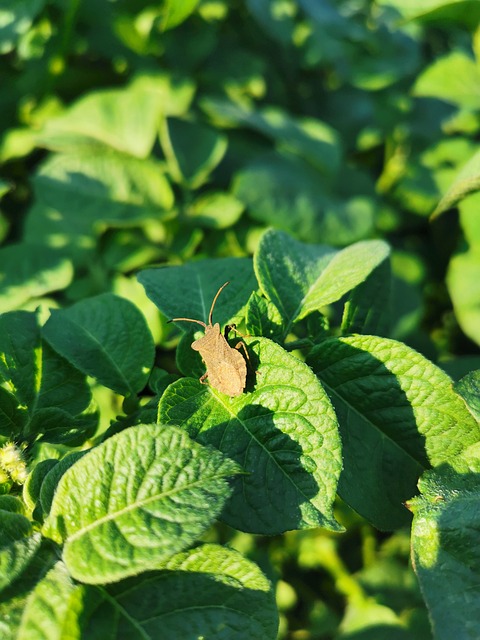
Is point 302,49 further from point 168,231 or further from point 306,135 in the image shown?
point 168,231

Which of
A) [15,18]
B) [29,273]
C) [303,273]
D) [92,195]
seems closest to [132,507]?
[303,273]

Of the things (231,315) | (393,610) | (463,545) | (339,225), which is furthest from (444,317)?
(463,545)

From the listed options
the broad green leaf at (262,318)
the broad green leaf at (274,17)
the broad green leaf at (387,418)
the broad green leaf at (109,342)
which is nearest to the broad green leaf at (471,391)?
the broad green leaf at (387,418)

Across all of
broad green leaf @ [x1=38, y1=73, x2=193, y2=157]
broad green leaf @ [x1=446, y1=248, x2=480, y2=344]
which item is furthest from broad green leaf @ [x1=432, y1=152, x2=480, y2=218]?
broad green leaf @ [x1=38, y1=73, x2=193, y2=157]

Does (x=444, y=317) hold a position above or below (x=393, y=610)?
above

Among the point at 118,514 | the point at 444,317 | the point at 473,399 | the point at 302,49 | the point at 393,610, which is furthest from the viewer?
the point at 302,49

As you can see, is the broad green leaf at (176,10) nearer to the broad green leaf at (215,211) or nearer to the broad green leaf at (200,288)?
the broad green leaf at (215,211)

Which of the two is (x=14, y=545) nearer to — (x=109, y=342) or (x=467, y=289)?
(x=109, y=342)
